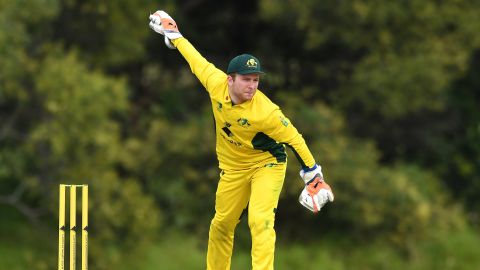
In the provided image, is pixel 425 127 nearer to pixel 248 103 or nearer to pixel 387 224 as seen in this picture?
pixel 387 224

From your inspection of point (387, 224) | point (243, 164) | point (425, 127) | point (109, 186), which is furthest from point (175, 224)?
point (243, 164)

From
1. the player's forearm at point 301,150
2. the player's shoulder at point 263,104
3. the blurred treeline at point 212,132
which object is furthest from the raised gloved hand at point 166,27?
the blurred treeline at point 212,132

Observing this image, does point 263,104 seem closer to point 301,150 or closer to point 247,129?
point 247,129

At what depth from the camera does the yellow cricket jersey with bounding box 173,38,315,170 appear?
26.7 ft

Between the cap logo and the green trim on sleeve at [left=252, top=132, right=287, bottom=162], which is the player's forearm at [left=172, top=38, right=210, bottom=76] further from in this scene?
the green trim on sleeve at [left=252, top=132, right=287, bottom=162]

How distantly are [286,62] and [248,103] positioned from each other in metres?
11.1

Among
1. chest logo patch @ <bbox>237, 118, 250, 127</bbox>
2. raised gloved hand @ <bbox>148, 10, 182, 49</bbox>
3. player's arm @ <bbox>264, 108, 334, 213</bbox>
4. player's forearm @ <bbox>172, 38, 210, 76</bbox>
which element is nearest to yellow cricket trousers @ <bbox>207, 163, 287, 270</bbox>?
player's arm @ <bbox>264, 108, 334, 213</bbox>

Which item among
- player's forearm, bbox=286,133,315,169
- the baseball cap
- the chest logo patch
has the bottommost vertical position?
player's forearm, bbox=286,133,315,169

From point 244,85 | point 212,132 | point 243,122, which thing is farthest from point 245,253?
point 244,85

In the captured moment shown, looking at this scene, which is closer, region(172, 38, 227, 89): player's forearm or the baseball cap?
the baseball cap

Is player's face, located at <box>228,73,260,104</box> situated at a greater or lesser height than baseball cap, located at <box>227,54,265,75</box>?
lesser

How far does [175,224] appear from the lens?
722 inches

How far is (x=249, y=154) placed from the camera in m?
8.48

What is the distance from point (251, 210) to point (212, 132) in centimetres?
953
